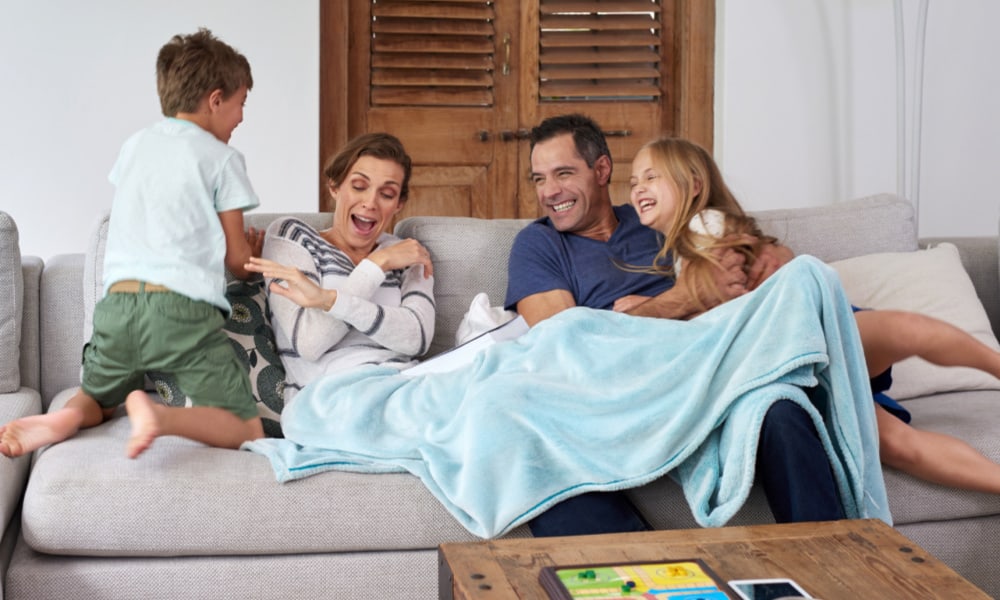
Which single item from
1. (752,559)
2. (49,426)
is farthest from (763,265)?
(49,426)

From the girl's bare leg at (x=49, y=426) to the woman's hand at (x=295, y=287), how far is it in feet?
1.25

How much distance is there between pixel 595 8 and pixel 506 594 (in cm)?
337

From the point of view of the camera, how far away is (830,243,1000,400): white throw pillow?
229cm

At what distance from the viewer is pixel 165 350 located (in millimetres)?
1987

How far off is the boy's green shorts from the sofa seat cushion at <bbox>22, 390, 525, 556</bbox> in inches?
8.4

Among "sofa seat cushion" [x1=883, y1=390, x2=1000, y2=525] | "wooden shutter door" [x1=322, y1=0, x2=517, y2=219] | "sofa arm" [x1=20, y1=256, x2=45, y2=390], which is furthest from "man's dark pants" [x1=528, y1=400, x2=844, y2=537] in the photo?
"wooden shutter door" [x1=322, y1=0, x2=517, y2=219]

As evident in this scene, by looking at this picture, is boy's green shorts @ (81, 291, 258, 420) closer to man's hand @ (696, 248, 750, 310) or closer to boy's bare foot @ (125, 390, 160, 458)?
boy's bare foot @ (125, 390, 160, 458)

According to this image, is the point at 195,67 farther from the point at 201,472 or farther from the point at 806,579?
the point at 806,579

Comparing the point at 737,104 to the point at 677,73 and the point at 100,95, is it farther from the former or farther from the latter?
the point at 100,95

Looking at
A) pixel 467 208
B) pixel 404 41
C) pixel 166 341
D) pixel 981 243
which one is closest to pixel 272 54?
pixel 404 41

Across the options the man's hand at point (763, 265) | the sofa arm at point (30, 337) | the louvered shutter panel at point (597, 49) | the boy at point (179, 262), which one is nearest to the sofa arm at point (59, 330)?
the sofa arm at point (30, 337)

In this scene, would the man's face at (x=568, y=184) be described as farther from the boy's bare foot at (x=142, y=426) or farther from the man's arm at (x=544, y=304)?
the boy's bare foot at (x=142, y=426)

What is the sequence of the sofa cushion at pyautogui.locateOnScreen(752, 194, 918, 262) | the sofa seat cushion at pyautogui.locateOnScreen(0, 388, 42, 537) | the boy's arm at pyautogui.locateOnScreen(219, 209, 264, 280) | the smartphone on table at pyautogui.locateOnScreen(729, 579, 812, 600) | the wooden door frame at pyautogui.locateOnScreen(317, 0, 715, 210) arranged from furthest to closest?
the wooden door frame at pyautogui.locateOnScreen(317, 0, 715, 210) < the sofa cushion at pyautogui.locateOnScreen(752, 194, 918, 262) < the boy's arm at pyautogui.locateOnScreen(219, 209, 264, 280) < the sofa seat cushion at pyautogui.locateOnScreen(0, 388, 42, 537) < the smartphone on table at pyautogui.locateOnScreen(729, 579, 812, 600)

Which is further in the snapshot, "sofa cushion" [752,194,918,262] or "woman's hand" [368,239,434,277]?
"sofa cushion" [752,194,918,262]
